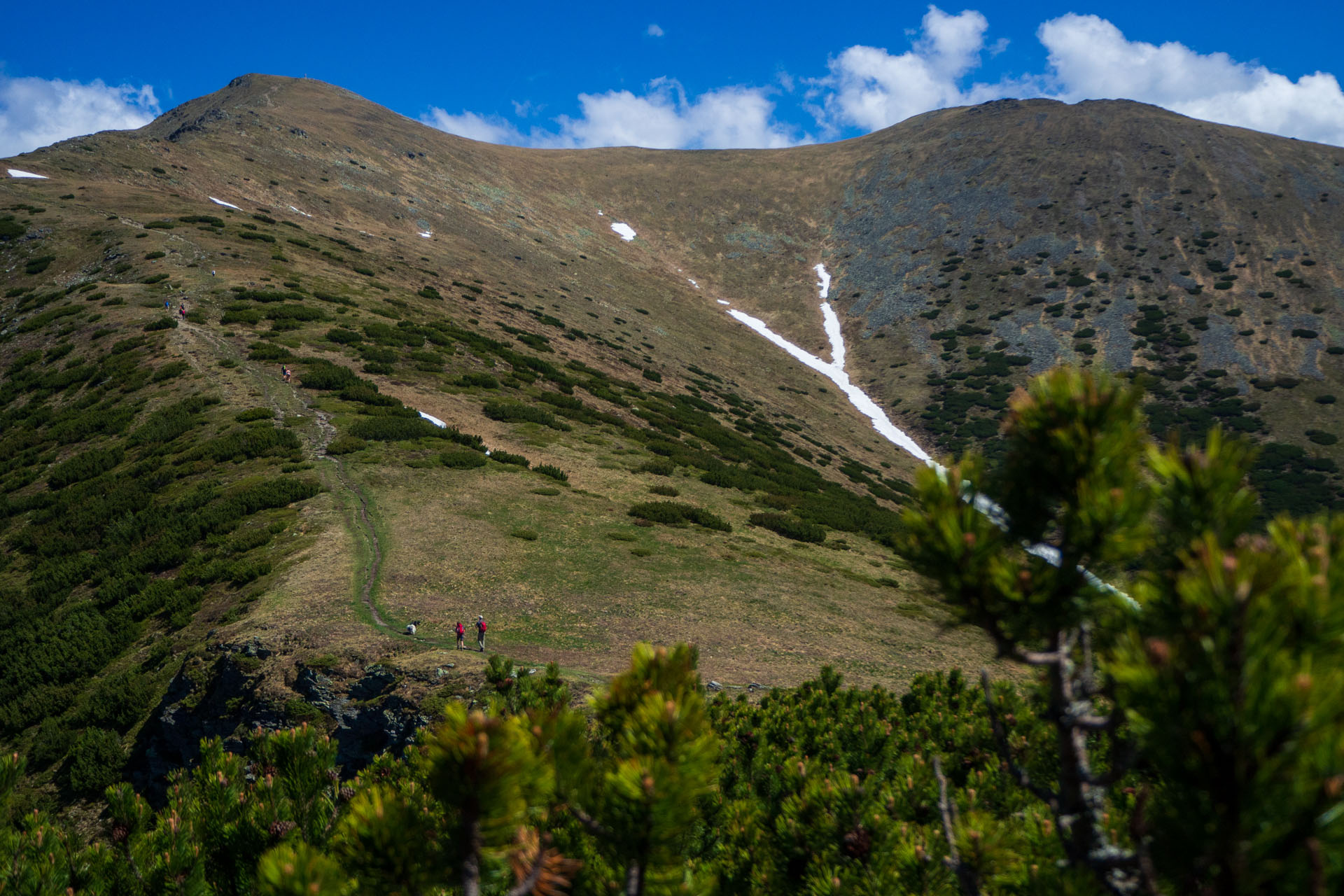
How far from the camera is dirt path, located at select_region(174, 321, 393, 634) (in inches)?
658

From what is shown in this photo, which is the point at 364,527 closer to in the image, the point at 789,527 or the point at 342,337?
the point at 789,527

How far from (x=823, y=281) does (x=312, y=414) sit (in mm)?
85435

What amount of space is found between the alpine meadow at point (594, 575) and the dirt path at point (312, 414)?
203mm

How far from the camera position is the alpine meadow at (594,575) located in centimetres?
213

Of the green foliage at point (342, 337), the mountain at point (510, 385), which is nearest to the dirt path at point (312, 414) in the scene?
the mountain at point (510, 385)

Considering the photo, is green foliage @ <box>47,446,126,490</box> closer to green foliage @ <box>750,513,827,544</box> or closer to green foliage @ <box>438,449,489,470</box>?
green foliage @ <box>438,449,489,470</box>

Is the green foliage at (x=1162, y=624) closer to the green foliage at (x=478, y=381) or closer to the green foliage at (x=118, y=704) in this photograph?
the green foliage at (x=118, y=704)

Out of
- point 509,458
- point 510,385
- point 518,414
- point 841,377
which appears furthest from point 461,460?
point 841,377

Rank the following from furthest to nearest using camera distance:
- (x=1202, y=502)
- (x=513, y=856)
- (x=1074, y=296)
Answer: (x=1074, y=296)
(x=513, y=856)
(x=1202, y=502)

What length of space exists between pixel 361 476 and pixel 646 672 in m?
22.3

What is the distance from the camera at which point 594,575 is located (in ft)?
62.6

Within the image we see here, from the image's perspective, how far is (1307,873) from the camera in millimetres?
1626

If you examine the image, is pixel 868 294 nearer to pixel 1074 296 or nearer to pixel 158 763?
pixel 1074 296

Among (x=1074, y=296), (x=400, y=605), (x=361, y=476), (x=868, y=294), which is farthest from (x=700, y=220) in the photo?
(x=400, y=605)
